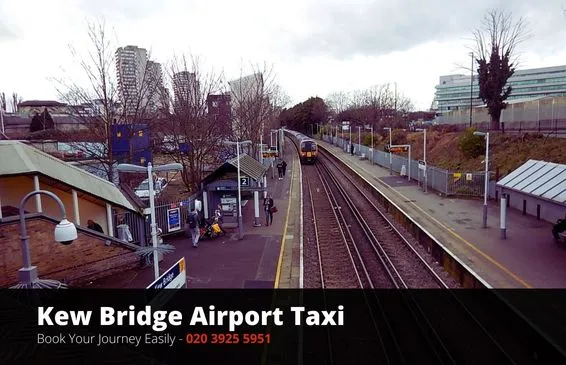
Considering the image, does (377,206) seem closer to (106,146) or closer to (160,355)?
(106,146)

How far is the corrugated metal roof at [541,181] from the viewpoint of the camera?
15211 mm

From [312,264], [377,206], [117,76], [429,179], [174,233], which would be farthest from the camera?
[429,179]

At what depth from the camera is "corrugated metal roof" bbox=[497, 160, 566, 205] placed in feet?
49.9

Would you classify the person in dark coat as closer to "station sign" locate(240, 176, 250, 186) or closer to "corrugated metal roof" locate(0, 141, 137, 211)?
"corrugated metal roof" locate(0, 141, 137, 211)

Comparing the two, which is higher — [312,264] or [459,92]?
[459,92]

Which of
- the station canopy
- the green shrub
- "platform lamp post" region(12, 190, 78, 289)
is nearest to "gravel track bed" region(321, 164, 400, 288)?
the station canopy

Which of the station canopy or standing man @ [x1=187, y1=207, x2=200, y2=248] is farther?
the station canopy

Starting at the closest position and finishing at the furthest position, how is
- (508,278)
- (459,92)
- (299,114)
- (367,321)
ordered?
(367,321) < (508,278) < (299,114) < (459,92)

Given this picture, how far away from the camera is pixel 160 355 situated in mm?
7066

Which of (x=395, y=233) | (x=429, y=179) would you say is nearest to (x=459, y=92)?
(x=429, y=179)

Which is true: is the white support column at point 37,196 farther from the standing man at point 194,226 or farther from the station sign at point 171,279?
the station sign at point 171,279

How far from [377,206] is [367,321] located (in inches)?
591

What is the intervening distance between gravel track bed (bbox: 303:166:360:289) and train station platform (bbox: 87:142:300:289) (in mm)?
981

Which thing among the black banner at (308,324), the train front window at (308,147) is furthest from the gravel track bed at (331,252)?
the train front window at (308,147)
